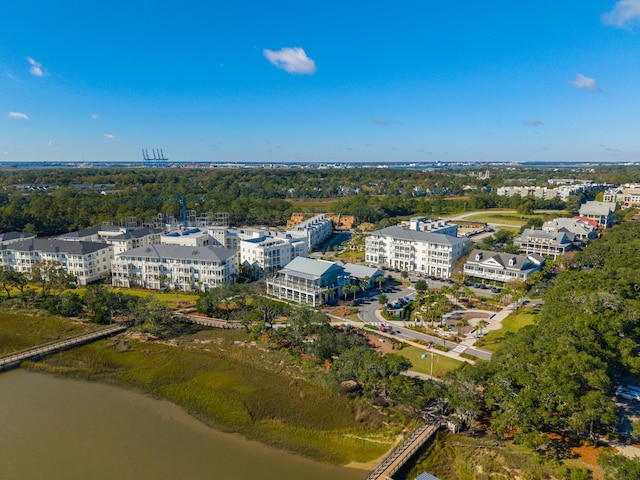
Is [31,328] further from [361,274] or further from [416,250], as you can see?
[416,250]

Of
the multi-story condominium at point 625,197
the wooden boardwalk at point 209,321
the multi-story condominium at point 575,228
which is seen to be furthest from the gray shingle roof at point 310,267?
the multi-story condominium at point 625,197

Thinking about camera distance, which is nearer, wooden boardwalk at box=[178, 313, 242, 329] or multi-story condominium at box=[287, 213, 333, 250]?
wooden boardwalk at box=[178, 313, 242, 329]

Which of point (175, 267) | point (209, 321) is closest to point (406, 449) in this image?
point (209, 321)

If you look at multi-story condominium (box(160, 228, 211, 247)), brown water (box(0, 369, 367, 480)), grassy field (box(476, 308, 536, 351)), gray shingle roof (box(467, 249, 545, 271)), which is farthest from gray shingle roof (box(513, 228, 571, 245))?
brown water (box(0, 369, 367, 480))

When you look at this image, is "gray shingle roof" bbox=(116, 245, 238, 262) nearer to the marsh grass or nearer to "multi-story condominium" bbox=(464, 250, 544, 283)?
"multi-story condominium" bbox=(464, 250, 544, 283)

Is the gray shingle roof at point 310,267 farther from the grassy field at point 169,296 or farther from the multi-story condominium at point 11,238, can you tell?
the multi-story condominium at point 11,238
